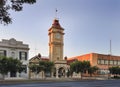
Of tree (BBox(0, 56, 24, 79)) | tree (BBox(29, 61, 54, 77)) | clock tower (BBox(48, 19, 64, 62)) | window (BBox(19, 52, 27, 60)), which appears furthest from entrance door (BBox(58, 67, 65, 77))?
tree (BBox(0, 56, 24, 79))

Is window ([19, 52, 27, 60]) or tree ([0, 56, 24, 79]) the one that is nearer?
tree ([0, 56, 24, 79])

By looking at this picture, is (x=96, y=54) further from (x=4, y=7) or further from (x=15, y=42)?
(x=4, y=7)

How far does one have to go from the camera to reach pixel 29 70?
69.6 metres

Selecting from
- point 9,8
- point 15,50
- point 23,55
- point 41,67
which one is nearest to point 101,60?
point 23,55

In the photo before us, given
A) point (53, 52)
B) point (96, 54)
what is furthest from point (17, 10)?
point (96, 54)

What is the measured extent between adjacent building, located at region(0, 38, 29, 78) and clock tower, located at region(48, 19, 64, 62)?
1263 centimetres

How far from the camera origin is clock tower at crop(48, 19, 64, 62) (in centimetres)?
8106

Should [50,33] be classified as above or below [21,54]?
above

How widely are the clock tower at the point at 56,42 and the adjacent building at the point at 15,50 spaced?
12628 millimetres

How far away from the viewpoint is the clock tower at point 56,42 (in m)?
81.1

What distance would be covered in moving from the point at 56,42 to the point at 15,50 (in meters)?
17.0

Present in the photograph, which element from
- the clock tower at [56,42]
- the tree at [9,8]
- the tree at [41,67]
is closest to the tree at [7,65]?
the tree at [41,67]

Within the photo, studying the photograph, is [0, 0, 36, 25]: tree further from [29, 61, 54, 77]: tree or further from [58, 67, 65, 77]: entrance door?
[58, 67, 65, 77]: entrance door

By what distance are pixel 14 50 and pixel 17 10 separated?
5773 cm
